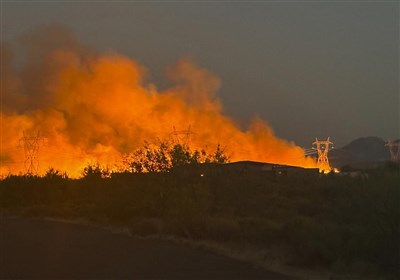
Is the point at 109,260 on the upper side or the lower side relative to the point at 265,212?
lower

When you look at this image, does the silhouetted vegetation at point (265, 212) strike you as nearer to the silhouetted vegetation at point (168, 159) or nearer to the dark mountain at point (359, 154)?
the silhouetted vegetation at point (168, 159)

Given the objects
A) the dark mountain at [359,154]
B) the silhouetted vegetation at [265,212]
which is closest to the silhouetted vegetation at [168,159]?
the silhouetted vegetation at [265,212]

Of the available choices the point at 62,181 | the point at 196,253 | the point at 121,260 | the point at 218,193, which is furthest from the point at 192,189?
the point at 62,181

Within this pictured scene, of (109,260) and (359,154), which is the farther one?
(359,154)

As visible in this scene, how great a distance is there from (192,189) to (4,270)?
18.0 metres

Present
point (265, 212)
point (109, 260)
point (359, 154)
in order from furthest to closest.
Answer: point (359, 154), point (265, 212), point (109, 260)

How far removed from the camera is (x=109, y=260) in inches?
895

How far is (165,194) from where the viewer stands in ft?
134

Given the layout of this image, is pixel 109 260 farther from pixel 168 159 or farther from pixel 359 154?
pixel 359 154

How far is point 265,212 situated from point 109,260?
16585 millimetres

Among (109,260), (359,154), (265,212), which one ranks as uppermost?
(359,154)

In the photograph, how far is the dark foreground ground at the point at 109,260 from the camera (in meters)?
19.5

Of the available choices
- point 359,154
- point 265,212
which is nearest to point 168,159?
point 265,212

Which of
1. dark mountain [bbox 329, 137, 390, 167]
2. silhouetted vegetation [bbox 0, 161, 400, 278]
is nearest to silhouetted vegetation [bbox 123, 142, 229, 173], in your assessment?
silhouetted vegetation [bbox 0, 161, 400, 278]
